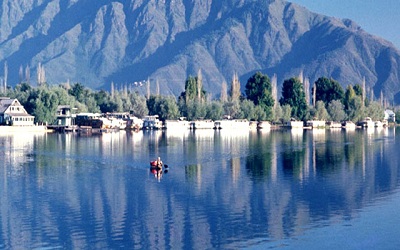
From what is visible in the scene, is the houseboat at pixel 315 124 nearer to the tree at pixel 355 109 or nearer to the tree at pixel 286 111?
the tree at pixel 286 111

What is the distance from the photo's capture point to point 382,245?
32438 mm

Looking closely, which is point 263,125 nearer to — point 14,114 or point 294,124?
point 294,124

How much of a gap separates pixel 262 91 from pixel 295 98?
12435 mm

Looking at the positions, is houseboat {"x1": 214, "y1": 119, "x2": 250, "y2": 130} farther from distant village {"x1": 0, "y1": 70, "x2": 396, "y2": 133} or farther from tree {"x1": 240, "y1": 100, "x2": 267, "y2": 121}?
tree {"x1": 240, "y1": 100, "x2": 267, "y2": 121}

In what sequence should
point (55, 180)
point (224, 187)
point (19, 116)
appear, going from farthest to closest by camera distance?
point (19, 116), point (55, 180), point (224, 187)

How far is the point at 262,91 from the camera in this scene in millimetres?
168375

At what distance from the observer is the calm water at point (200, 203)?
109 feet

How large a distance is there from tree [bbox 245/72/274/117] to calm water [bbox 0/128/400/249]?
98109mm

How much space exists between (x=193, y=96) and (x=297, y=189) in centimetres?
11602

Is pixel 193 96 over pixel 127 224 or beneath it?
over

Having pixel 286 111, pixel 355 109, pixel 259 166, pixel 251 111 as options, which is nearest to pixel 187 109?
pixel 251 111

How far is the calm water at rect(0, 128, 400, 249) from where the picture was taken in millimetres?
33344

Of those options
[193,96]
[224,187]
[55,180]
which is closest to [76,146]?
[55,180]

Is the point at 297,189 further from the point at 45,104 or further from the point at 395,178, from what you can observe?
the point at 45,104
